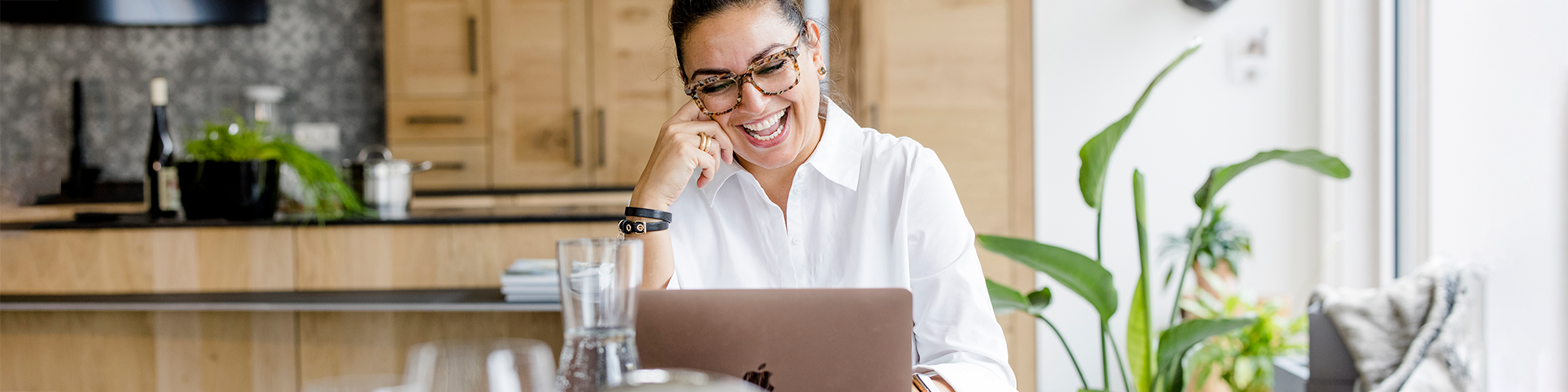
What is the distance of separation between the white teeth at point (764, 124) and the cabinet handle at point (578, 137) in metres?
2.24

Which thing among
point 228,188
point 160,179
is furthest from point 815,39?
point 160,179

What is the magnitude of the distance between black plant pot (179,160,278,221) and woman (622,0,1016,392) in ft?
3.61

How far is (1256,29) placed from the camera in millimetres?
2488

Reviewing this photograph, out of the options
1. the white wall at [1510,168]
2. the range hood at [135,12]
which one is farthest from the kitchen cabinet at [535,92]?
the white wall at [1510,168]

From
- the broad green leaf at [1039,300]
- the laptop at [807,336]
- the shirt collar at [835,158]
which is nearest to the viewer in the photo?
the laptop at [807,336]

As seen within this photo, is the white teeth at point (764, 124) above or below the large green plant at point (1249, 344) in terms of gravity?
above

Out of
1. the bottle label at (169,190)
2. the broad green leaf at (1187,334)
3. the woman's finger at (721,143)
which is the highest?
the woman's finger at (721,143)

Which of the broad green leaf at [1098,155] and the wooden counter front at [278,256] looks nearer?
the broad green leaf at [1098,155]

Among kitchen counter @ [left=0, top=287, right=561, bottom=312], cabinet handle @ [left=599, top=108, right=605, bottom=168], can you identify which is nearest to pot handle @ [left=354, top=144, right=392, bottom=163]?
kitchen counter @ [left=0, top=287, right=561, bottom=312]

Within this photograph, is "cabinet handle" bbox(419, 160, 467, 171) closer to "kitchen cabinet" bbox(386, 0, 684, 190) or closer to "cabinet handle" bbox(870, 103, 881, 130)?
"kitchen cabinet" bbox(386, 0, 684, 190)

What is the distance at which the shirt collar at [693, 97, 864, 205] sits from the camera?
1.14 metres

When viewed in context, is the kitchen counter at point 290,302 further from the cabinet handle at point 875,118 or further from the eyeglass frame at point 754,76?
the cabinet handle at point 875,118

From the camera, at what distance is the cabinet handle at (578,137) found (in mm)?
3230

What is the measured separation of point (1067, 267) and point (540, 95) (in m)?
2.33
